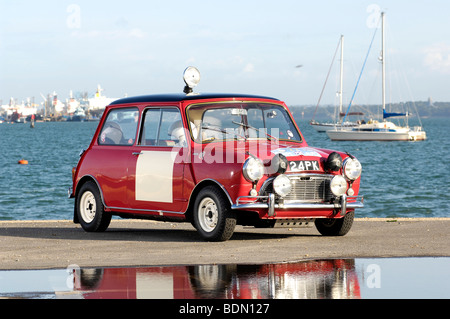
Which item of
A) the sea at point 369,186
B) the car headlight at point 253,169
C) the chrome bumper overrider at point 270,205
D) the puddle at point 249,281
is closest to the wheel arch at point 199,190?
the chrome bumper overrider at point 270,205

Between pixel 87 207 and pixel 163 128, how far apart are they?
6.44 ft

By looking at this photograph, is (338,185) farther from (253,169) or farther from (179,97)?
(179,97)

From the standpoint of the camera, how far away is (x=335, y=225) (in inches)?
488

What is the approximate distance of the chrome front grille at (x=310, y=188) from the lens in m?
11.3

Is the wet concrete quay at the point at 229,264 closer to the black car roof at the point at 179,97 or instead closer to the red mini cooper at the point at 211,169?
the red mini cooper at the point at 211,169

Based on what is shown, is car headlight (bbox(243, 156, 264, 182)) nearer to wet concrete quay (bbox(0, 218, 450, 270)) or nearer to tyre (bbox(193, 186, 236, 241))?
tyre (bbox(193, 186, 236, 241))

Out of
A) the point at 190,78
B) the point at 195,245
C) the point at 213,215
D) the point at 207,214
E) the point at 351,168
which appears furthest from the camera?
the point at 190,78

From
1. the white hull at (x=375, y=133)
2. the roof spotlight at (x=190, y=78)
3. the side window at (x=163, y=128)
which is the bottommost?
the white hull at (x=375, y=133)

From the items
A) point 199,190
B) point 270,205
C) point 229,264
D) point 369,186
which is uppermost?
point 199,190

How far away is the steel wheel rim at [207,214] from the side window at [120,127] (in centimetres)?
175

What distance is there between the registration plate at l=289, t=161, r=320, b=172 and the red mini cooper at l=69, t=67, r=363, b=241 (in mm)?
14

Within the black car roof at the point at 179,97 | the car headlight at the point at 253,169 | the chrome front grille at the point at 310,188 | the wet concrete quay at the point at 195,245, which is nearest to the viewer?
the wet concrete quay at the point at 195,245

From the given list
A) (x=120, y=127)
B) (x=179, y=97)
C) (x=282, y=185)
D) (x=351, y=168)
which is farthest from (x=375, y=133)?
(x=282, y=185)

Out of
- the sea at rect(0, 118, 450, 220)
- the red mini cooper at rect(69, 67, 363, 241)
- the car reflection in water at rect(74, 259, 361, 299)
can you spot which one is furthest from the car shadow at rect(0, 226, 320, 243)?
→ the sea at rect(0, 118, 450, 220)
